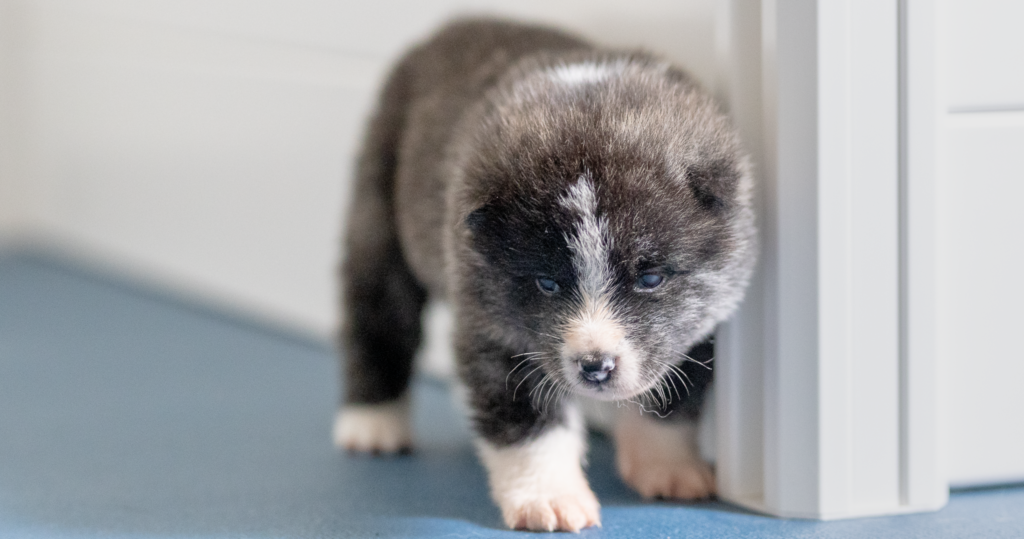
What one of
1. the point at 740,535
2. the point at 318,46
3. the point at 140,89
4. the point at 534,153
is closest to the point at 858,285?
the point at 740,535

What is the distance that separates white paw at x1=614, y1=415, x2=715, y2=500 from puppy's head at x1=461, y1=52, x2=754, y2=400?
309mm

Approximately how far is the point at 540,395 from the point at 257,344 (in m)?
2.23

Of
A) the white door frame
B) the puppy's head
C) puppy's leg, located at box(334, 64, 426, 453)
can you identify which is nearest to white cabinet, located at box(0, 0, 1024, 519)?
the white door frame

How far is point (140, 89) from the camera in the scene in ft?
17.6

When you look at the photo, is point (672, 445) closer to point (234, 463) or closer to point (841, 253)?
point (841, 253)

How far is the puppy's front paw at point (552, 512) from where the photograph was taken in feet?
6.77

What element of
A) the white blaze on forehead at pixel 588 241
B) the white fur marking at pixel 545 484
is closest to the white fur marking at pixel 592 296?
the white blaze on forehead at pixel 588 241

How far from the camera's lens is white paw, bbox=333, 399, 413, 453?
2.78 meters

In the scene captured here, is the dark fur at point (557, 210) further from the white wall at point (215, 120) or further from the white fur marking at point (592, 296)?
the white wall at point (215, 120)

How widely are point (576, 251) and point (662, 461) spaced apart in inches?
25.3

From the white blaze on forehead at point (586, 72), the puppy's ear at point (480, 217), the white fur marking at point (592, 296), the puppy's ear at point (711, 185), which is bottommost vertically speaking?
the white fur marking at point (592, 296)

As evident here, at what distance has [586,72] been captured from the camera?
2201 mm

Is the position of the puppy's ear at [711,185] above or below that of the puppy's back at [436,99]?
below

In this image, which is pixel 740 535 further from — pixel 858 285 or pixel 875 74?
pixel 875 74
